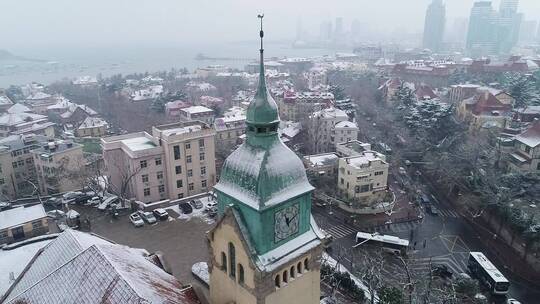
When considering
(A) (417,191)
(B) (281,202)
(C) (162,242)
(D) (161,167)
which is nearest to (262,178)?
(B) (281,202)

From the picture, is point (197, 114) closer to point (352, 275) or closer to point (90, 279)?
point (352, 275)

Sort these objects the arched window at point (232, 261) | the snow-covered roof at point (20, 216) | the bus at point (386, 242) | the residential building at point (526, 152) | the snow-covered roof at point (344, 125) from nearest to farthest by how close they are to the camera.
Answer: the arched window at point (232, 261) → the snow-covered roof at point (20, 216) → the bus at point (386, 242) → the residential building at point (526, 152) → the snow-covered roof at point (344, 125)

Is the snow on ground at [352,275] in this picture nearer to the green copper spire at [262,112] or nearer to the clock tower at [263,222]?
the clock tower at [263,222]

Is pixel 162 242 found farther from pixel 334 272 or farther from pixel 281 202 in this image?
pixel 281 202

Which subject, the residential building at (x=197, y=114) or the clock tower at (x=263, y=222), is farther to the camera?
the residential building at (x=197, y=114)

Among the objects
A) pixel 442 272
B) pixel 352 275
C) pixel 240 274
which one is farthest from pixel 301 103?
pixel 240 274

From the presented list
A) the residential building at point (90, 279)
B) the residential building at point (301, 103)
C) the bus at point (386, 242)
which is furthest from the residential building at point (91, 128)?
the residential building at point (90, 279)
